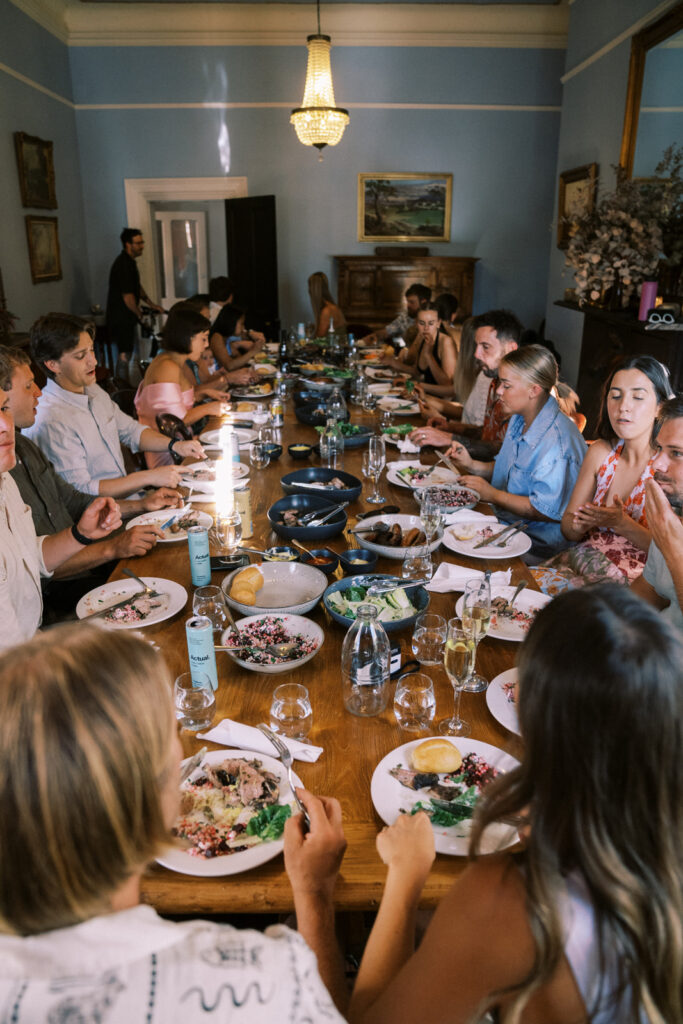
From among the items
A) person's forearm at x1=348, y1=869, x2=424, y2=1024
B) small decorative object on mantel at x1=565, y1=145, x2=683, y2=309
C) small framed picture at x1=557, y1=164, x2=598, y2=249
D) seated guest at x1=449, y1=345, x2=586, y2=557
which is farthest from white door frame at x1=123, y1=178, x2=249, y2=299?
person's forearm at x1=348, y1=869, x2=424, y2=1024

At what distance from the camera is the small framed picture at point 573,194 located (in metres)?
6.02

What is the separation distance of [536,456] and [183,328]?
210cm

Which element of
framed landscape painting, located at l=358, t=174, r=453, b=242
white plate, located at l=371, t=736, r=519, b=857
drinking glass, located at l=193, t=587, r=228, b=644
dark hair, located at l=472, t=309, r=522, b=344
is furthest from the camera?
framed landscape painting, located at l=358, t=174, r=453, b=242

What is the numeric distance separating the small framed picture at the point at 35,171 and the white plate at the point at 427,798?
6644mm

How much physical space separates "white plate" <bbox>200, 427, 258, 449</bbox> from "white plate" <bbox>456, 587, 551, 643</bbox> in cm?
176

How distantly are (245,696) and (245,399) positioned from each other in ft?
10.3

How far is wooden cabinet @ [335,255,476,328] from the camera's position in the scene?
7.61 meters

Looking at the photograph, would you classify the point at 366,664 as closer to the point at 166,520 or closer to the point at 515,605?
the point at 515,605

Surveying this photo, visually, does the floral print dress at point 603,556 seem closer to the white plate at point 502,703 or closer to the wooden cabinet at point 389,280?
the white plate at point 502,703

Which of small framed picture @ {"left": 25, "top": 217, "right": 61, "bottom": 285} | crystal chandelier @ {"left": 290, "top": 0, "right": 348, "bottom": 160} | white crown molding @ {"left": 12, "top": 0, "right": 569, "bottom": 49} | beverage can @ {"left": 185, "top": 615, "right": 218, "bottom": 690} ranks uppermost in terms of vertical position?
white crown molding @ {"left": 12, "top": 0, "right": 569, "bottom": 49}

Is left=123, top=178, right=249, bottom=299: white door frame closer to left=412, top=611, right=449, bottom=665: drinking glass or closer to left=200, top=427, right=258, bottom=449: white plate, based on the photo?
left=200, top=427, right=258, bottom=449: white plate

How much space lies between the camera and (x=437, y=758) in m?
1.15

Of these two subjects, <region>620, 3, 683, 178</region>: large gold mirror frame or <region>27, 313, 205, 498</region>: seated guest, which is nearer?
<region>27, 313, 205, 498</region>: seated guest

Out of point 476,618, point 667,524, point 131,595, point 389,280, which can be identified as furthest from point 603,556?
point 389,280
